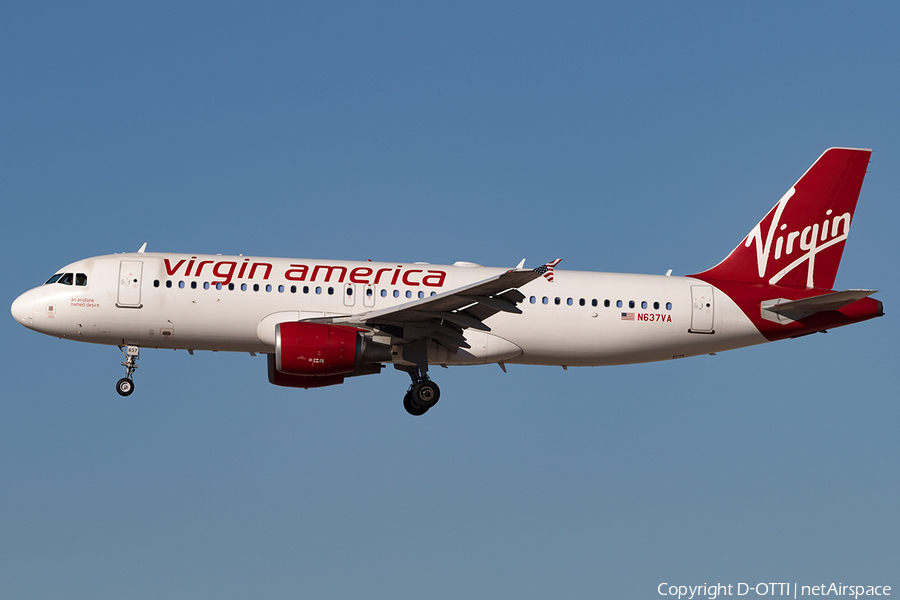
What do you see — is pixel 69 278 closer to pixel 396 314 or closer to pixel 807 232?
pixel 396 314

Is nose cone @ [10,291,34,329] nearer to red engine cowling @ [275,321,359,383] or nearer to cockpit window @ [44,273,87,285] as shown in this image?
cockpit window @ [44,273,87,285]

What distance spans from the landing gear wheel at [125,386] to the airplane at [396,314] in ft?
0.10

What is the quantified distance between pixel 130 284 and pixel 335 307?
19.7 feet

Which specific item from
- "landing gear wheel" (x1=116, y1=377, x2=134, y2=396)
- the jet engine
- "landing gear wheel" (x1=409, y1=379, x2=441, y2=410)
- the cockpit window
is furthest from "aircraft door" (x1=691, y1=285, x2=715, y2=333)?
the cockpit window

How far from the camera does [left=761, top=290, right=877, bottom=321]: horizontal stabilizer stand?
29625mm

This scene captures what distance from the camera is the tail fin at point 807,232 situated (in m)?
33.1

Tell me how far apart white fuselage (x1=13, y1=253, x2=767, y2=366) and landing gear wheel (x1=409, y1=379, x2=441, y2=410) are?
0.75m

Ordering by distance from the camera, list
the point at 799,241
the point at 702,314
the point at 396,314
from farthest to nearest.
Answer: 1. the point at 799,241
2. the point at 702,314
3. the point at 396,314

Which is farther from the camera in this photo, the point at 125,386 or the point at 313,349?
the point at 125,386

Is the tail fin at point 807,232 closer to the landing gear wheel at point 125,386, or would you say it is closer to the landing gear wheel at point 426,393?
the landing gear wheel at point 426,393

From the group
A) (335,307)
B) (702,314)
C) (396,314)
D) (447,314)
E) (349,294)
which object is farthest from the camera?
(702,314)

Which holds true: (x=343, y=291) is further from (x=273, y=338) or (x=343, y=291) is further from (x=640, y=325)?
(x=640, y=325)

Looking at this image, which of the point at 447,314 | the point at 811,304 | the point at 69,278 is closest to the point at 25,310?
the point at 69,278

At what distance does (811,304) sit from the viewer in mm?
30766
